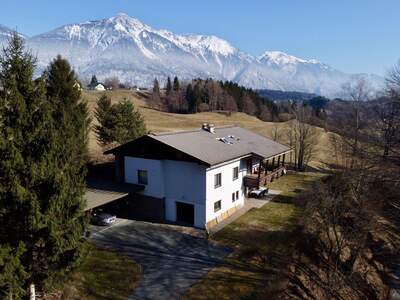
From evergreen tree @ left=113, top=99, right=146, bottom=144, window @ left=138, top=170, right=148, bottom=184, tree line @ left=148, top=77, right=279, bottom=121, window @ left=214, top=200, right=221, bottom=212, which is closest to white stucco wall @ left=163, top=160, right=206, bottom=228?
window @ left=214, top=200, right=221, bottom=212

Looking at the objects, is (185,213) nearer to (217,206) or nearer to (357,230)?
(217,206)

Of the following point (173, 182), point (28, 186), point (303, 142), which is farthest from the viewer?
point (303, 142)

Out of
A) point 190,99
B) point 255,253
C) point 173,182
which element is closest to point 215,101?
point 190,99

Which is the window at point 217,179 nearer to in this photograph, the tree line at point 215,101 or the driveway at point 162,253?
the driveway at point 162,253

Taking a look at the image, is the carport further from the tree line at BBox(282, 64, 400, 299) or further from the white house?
the tree line at BBox(282, 64, 400, 299)

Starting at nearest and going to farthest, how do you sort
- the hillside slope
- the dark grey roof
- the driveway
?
1. the driveway
2. the dark grey roof
3. the hillside slope

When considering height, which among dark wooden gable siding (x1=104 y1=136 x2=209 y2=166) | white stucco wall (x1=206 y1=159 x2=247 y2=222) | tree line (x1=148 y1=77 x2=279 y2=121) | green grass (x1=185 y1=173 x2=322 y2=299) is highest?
tree line (x1=148 y1=77 x2=279 y2=121)

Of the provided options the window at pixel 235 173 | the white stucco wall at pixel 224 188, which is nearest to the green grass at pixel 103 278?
the white stucco wall at pixel 224 188
